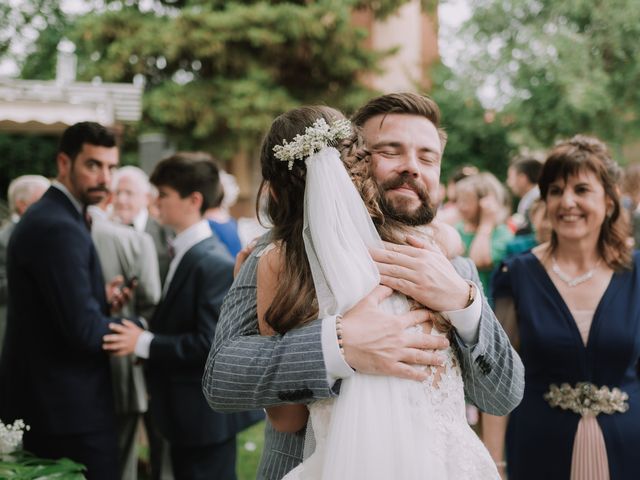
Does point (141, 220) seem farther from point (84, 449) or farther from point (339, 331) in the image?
point (339, 331)

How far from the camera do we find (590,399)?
2848mm

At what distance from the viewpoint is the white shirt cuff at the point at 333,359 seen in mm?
1686

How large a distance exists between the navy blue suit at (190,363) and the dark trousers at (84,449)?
461 millimetres

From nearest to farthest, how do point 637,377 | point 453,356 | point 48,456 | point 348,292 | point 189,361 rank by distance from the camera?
point 348,292
point 453,356
point 637,377
point 48,456
point 189,361

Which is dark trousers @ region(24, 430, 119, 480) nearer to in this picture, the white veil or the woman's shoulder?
the white veil

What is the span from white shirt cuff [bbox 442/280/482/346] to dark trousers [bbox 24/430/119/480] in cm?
218

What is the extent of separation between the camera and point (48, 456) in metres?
3.21

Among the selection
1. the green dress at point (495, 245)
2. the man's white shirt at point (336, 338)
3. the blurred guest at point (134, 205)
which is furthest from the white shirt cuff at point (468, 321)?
the blurred guest at point (134, 205)

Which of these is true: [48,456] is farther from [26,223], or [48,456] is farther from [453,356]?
[453,356]

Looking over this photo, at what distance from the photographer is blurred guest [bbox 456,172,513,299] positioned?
19.5ft

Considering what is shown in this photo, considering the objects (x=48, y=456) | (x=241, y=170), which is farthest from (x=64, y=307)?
(x=241, y=170)

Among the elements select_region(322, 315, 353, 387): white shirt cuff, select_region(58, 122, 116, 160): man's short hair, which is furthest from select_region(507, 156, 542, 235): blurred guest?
select_region(322, 315, 353, 387): white shirt cuff

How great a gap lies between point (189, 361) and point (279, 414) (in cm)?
188

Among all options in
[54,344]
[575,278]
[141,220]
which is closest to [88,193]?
[54,344]
